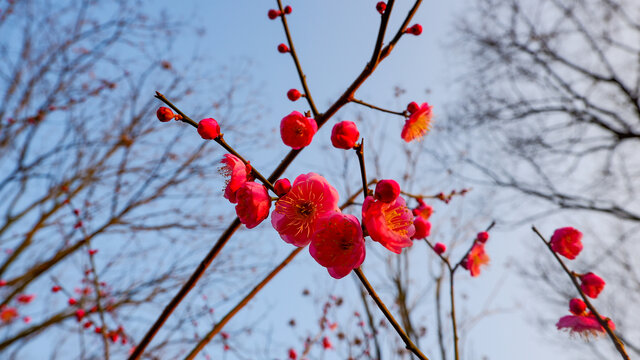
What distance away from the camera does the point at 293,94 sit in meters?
1.07

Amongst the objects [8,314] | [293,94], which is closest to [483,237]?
[293,94]

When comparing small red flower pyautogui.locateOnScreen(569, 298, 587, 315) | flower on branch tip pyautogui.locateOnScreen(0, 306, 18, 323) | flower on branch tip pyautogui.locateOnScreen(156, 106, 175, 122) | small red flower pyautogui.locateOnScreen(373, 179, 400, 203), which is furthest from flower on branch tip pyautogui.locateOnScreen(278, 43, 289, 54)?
flower on branch tip pyautogui.locateOnScreen(0, 306, 18, 323)

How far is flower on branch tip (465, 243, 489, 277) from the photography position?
1533mm

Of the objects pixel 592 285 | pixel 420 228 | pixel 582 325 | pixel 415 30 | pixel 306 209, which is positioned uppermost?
pixel 415 30

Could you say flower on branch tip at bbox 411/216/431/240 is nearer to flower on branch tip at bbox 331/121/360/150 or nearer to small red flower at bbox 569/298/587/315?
small red flower at bbox 569/298/587/315

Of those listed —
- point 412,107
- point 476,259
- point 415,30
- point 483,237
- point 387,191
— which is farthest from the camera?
point 476,259

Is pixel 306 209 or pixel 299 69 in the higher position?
pixel 299 69

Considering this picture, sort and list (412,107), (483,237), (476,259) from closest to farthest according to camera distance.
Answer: (412,107)
(483,237)
(476,259)

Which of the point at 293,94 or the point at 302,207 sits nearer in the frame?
the point at 302,207

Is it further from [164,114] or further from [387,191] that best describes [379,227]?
[164,114]

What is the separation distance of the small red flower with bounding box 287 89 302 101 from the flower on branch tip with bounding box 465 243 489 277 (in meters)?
1.07

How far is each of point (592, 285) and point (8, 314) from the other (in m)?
4.87

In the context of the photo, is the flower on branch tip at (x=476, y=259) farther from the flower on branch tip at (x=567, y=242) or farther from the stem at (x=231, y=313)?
the stem at (x=231, y=313)

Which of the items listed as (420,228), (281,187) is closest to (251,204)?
(281,187)
